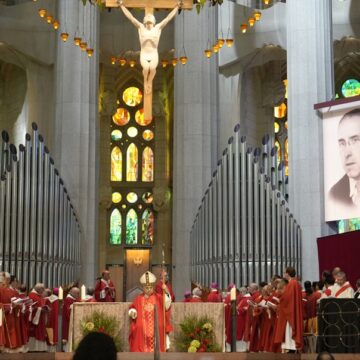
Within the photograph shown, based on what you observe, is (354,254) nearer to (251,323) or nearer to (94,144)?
(251,323)

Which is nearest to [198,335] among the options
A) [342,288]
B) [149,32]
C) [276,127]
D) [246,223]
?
[342,288]

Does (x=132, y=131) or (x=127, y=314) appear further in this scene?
(x=132, y=131)

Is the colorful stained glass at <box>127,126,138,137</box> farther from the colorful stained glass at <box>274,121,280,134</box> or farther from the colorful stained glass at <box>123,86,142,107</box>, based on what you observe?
the colorful stained glass at <box>274,121,280,134</box>

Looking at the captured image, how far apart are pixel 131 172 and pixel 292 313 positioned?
19804mm

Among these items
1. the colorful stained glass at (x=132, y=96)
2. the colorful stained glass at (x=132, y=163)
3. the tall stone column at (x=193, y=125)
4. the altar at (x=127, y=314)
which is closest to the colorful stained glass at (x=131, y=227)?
the colorful stained glass at (x=132, y=163)

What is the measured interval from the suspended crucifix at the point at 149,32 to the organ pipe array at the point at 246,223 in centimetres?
743

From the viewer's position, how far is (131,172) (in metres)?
36.4

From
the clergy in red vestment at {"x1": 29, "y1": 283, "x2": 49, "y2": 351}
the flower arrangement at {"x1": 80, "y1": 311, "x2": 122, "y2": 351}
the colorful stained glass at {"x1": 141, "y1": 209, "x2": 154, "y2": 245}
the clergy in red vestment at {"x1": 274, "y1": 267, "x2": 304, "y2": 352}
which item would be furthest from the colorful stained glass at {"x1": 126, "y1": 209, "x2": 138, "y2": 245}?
the flower arrangement at {"x1": 80, "y1": 311, "x2": 122, "y2": 351}

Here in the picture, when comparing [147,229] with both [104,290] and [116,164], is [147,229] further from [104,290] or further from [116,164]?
[104,290]

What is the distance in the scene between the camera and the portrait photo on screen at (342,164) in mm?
24328

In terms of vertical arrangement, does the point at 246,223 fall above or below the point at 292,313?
above

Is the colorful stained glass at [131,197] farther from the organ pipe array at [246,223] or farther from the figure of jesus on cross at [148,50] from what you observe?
the figure of jesus on cross at [148,50]

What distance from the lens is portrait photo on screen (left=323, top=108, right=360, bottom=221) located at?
2433cm

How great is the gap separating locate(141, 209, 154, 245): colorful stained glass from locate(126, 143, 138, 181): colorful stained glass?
5.05ft
